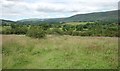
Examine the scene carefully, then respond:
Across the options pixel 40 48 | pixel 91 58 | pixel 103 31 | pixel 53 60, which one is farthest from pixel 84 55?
pixel 103 31

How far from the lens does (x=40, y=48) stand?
458 inches

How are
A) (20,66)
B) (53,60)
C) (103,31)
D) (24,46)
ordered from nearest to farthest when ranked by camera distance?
(20,66)
(53,60)
(24,46)
(103,31)

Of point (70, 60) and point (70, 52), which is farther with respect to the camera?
point (70, 52)

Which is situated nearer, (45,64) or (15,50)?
(45,64)

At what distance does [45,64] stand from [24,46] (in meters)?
3.56

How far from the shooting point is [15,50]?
37.6ft

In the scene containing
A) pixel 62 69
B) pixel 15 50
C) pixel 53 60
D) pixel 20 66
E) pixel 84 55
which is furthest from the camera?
pixel 15 50

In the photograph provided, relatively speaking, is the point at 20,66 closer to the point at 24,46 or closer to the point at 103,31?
the point at 24,46

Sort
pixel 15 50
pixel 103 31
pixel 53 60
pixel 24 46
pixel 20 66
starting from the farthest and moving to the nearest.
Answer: pixel 103 31 → pixel 24 46 → pixel 15 50 → pixel 53 60 → pixel 20 66

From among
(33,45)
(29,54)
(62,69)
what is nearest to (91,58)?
(62,69)

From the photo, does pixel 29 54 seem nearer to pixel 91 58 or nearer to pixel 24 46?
pixel 24 46

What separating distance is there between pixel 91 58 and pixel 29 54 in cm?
308

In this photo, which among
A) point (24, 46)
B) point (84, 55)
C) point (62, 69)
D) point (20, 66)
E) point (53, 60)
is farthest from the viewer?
point (24, 46)

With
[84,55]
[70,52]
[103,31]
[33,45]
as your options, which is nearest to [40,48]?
[33,45]
